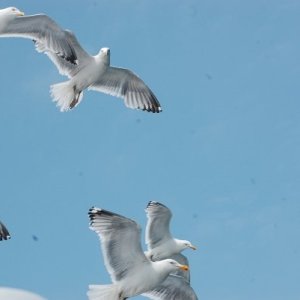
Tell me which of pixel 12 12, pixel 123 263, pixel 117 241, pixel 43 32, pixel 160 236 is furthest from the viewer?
pixel 160 236

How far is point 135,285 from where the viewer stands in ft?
57.5

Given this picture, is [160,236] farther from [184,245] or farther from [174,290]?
[174,290]

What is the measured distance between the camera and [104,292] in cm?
1728

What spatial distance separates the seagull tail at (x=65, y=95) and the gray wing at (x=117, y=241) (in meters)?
5.91

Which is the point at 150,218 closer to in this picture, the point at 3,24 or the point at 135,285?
the point at 135,285

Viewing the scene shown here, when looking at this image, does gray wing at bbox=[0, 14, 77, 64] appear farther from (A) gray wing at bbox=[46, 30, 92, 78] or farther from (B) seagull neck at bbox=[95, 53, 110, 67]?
(B) seagull neck at bbox=[95, 53, 110, 67]


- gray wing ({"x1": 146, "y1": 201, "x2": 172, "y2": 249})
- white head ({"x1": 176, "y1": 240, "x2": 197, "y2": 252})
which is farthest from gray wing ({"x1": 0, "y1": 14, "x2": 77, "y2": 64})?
white head ({"x1": 176, "y1": 240, "x2": 197, "y2": 252})

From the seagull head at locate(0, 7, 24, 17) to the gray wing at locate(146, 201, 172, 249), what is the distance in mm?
5045

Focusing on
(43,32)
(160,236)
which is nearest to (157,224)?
(160,236)

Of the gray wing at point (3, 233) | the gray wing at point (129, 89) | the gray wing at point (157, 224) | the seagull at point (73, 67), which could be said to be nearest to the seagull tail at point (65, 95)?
the seagull at point (73, 67)

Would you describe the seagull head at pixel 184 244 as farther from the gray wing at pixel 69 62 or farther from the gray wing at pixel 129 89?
the gray wing at pixel 69 62

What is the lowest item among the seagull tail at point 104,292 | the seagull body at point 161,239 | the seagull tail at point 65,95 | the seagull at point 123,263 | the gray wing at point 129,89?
the seagull tail at point 104,292

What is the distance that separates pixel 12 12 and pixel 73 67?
7.67ft

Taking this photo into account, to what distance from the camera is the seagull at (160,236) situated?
21.2 metres
